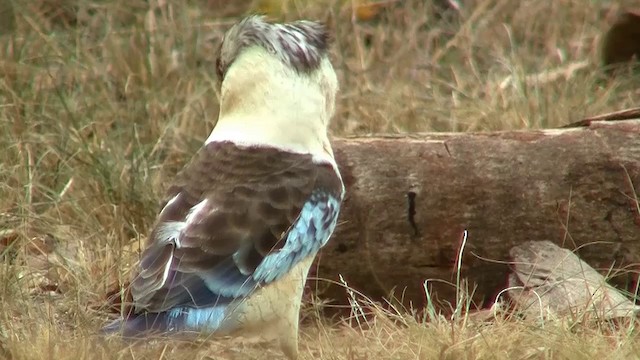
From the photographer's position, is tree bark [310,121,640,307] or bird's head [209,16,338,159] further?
→ tree bark [310,121,640,307]

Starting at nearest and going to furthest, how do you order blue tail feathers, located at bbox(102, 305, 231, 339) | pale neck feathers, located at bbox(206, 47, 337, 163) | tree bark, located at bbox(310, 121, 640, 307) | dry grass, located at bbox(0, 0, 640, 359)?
blue tail feathers, located at bbox(102, 305, 231, 339) < dry grass, located at bbox(0, 0, 640, 359) < pale neck feathers, located at bbox(206, 47, 337, 163) < tree bark, located at bbox(310, 121, 640, 307)

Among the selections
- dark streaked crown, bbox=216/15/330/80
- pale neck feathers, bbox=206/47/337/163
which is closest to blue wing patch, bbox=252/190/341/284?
pale neck feathers, bbox=206/47/337/163

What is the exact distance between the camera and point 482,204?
4832mm

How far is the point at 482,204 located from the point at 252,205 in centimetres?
105

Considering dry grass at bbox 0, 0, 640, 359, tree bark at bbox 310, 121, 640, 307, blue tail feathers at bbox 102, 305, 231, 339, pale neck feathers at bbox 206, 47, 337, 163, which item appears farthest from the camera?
tree bark at bbox 310, 121, 640, 307

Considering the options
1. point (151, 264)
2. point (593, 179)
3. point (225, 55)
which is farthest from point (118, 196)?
point (593, 179)

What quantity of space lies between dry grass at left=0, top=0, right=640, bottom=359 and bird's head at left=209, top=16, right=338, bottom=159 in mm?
682

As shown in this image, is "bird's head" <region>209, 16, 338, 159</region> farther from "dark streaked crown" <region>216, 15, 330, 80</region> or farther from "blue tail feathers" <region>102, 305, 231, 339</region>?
"blue tail feathers" <region>102, 305, 231, 339</region>

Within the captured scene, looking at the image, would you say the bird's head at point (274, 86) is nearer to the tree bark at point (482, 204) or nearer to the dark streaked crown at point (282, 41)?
the dark streaked crown at point (282, 41)

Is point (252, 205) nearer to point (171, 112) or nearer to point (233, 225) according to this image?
point (233, 225)

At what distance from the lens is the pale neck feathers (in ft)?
14.4

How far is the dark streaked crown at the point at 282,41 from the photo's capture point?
176 inches

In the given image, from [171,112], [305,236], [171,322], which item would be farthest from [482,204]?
[171,112]

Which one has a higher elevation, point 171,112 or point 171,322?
point 171,322
